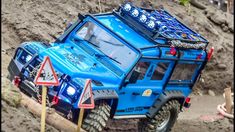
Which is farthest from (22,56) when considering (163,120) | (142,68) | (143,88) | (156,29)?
(163,120)

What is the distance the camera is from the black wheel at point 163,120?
36.9 feet

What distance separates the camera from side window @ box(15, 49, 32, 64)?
9589 mm

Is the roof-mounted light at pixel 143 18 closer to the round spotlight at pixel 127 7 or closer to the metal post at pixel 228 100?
the round spotlight at pixel 127 7

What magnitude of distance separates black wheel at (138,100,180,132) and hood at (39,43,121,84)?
2074 millimetres

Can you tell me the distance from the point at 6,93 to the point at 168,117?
4.85m

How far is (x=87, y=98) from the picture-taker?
817 cm

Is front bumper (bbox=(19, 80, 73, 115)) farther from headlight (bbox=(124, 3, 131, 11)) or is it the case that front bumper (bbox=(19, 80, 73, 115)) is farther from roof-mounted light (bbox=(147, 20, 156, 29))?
headlight (bbox=(124, 3, 131, 11))

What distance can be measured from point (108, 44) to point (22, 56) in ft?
5.42

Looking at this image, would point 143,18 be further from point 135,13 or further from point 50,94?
point 50,94

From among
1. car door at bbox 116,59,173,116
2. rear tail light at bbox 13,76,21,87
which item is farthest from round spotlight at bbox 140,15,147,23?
rear tail light at bbox 13,76,21,87

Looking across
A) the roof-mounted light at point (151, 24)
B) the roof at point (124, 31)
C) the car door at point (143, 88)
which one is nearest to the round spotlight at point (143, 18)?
the roof-mounted light at point (151, 24)

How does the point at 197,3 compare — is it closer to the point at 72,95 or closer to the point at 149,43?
the point at 149,43

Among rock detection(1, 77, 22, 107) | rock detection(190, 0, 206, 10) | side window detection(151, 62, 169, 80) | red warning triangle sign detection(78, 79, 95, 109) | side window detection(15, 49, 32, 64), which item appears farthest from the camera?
rock detection(190, 0, 206, 10)

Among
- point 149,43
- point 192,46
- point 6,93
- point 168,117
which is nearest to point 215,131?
point 168,117
